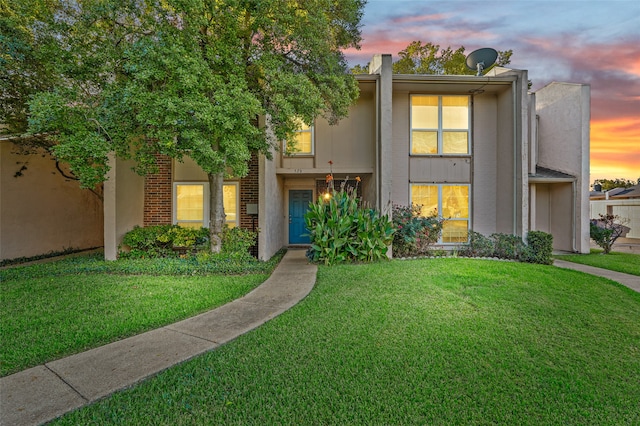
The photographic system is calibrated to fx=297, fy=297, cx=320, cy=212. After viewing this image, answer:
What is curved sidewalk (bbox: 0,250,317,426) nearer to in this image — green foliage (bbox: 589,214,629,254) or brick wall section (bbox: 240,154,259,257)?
brick wall section (bbox: 240,154,259,257)

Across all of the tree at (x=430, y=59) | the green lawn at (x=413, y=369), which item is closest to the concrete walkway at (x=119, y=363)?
the green lawn at (x=413, y=369)

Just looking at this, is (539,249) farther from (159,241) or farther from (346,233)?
(159,241)

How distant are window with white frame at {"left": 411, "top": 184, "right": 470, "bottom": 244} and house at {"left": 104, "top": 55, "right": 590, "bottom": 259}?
0.03 m

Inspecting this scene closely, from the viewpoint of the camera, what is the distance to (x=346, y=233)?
7684 mm

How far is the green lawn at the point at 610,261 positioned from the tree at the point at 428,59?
13.2m

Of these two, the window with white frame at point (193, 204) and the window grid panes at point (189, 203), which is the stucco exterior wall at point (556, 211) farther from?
the window grid panes at point (189, 203)

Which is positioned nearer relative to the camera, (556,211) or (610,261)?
(610,261)

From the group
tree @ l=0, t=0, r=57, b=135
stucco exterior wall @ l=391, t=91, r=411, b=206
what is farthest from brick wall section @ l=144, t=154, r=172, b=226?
stucco exterior wall @ l=391, t=91, r=411, b=206

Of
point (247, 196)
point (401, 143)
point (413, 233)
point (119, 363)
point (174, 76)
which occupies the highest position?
point (174, 76)

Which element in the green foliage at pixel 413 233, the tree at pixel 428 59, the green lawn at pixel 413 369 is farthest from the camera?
the tree at pixel 428 59

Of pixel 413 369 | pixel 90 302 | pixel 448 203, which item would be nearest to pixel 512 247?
pixel 448 203

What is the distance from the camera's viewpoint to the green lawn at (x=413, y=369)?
2312mm

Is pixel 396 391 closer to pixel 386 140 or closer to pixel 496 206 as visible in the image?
pixel 386 140

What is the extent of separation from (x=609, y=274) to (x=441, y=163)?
209 inches
